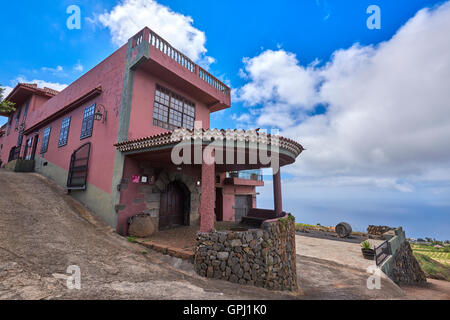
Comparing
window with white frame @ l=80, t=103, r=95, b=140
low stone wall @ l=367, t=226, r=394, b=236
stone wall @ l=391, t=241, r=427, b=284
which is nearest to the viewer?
window with white frame @ l=80, t=103, r=95, b=140

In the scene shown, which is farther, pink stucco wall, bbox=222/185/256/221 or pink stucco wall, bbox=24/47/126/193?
pink stucco wall, bbox=222/185/256/221

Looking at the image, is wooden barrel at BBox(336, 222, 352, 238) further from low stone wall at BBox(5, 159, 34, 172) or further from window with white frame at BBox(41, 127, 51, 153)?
low stone wall at BBox(5, 159, 34, 172)

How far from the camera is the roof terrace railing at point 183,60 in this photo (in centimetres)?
835

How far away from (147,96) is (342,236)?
16859 mm

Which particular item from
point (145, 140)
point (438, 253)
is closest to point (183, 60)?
point (145, 140)

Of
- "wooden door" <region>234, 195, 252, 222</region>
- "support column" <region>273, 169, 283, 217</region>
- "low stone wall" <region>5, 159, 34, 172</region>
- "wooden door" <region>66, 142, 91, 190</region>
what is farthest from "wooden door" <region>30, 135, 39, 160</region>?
"support column" <region>273, 169, 283, 217</region>

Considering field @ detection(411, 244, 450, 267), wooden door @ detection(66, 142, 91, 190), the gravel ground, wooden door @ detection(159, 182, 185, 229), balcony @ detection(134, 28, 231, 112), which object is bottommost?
field @ detection(411, 244, 450, 267)

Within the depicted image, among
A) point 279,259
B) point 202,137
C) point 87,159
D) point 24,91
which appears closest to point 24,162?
point 24,91

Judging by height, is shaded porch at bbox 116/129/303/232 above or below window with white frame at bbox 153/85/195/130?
below

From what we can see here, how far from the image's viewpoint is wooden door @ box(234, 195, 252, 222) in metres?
14.2

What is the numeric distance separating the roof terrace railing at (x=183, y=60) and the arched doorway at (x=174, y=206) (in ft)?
18.6

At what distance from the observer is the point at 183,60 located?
31.1ft

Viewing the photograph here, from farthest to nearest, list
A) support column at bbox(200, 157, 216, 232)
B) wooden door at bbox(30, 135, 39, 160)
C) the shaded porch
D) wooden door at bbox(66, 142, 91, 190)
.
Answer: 1. wooden door at bbox(30, 135, 39, 160)
2. wooden door at bbox(66, 142, 91, 190)
3. the shaded porch
4. support column at bbox(200, 157, 216, 232)

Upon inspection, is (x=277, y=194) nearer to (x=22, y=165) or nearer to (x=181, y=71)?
(x=181, y=71)
